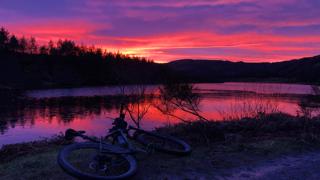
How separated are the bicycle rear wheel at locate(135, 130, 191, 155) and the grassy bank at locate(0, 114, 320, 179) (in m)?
0.16

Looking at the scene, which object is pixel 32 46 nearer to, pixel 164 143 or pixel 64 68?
pixel 64 68

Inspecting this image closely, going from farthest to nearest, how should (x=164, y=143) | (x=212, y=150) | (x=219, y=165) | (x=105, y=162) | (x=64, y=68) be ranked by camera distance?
1. (x=64, y=68)
2. (x=164, y=143)
3. (x=212, y=150)
4. (x=219, y=165)
5. (x=105, y=162)

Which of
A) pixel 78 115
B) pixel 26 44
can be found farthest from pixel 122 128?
pixel 26 44

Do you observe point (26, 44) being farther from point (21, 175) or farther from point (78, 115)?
point (21, 175)

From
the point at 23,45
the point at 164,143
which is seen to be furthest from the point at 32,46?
the point at 164,143

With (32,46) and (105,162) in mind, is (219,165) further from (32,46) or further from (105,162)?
(32,46)

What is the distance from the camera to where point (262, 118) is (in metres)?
12.9

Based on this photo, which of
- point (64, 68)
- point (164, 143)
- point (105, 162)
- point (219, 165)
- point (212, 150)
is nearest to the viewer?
point (105, 162)

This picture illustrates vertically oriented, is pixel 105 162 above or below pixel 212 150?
above

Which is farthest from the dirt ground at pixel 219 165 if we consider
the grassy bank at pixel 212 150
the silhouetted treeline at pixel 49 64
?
the silhouetted treeline at pixel 49 64

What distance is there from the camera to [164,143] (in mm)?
9102

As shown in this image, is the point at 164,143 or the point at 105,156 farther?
the point at 164,143

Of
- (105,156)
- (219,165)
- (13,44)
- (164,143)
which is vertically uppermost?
(13,44)

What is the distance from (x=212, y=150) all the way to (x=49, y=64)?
10609cm
